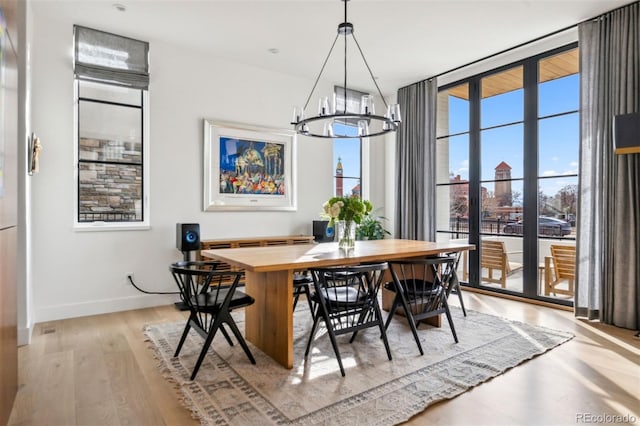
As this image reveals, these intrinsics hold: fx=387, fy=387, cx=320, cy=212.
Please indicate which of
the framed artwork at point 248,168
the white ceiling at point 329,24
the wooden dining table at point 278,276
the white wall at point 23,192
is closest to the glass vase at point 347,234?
the wooden dining table at point 278,276

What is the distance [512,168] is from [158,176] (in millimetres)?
4045

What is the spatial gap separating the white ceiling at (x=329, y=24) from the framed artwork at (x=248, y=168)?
899 millimetres

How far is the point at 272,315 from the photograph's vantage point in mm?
2686

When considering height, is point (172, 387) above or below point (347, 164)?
below

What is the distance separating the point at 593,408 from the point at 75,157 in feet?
14.8

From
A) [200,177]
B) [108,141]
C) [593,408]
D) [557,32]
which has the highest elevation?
[557,32]

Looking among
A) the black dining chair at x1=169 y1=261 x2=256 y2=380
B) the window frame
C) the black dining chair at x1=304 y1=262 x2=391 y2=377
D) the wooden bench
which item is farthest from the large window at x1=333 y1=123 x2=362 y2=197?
the black dining chair at x1=169 y1=261 x2=256 y2=380

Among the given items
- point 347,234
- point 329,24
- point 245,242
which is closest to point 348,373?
point 347,234

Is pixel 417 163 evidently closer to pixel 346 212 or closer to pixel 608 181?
pixel 608 181

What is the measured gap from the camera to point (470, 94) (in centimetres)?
500

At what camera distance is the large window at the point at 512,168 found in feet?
13.5

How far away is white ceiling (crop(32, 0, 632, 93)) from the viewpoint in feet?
11.2

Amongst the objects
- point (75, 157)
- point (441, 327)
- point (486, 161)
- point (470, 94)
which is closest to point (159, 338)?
point (75, 157)

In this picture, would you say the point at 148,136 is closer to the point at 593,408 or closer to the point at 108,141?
the point at 108,141
